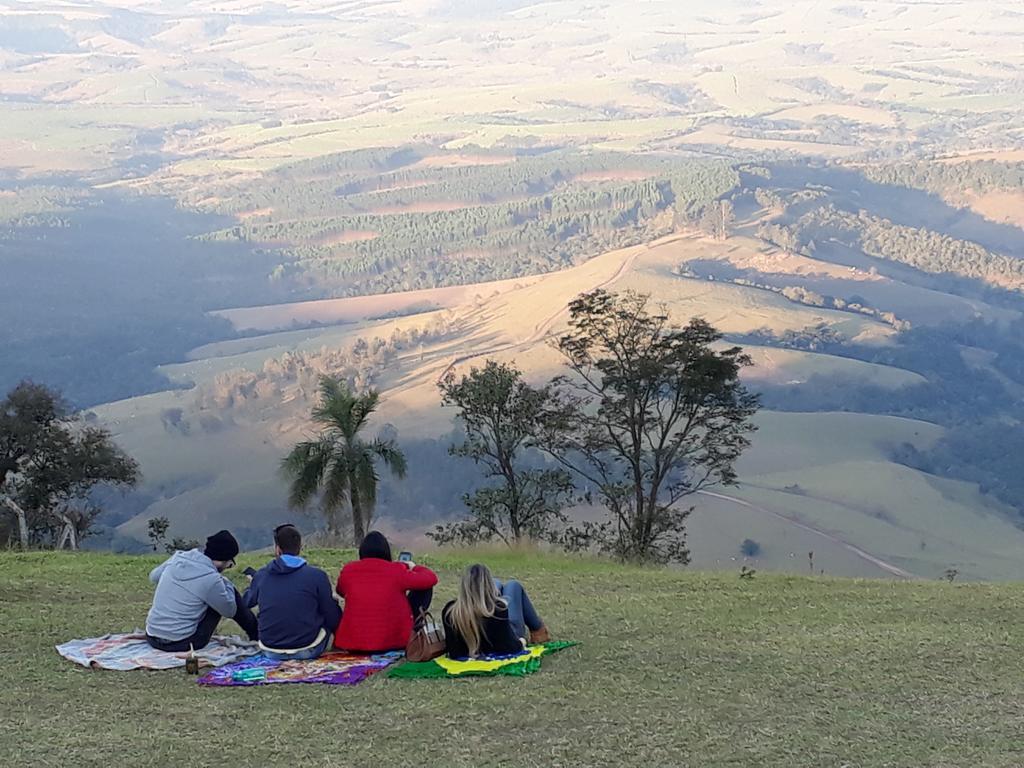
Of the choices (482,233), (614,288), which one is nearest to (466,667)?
(614,288)

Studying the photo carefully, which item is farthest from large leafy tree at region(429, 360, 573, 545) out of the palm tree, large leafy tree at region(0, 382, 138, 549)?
large leafy tree at region(0, 382, 138, 549)

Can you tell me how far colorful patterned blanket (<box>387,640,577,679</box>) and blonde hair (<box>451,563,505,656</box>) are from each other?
6.6 inches

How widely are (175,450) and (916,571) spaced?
2089 inches

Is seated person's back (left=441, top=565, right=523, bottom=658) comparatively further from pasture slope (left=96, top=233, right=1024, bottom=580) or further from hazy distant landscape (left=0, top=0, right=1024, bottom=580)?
pasture slope (left=96, top=233, right=1024, bottom=580)

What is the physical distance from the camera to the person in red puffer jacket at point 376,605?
980cm

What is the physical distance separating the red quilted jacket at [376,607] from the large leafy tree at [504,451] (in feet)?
56.3

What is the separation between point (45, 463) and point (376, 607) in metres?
20.3

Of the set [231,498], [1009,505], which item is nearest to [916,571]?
[1009,505]

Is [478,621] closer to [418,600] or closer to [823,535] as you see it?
[418,600]

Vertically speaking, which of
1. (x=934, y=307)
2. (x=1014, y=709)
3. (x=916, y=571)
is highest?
(x=934, y=307)

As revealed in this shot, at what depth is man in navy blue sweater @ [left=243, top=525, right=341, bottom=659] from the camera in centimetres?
971

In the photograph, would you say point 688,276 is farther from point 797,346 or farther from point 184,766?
point 184,766

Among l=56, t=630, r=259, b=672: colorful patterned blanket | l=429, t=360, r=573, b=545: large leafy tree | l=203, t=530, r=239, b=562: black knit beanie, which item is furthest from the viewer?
l=429, t=360, r=573, b=545: large leafy tree

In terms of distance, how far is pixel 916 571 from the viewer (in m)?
61.4
